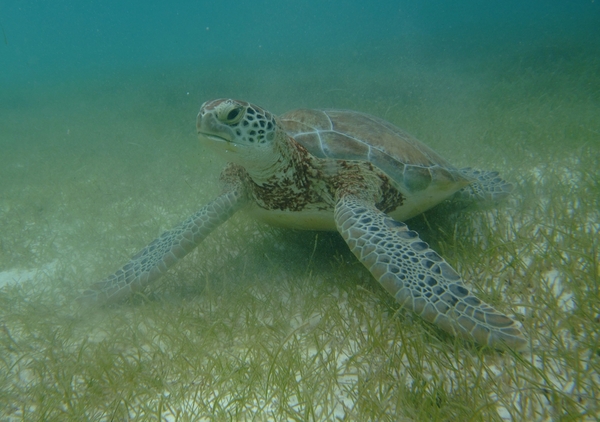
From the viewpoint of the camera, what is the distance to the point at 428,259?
187 centimetres

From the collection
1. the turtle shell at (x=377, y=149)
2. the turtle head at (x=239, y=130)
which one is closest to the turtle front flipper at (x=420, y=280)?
the turtle shell at (x=377, y=149)

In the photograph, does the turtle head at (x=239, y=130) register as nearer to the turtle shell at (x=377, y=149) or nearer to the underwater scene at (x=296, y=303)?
the underwater scene at (x=296, y=303)

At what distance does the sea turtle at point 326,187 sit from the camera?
1.98 m

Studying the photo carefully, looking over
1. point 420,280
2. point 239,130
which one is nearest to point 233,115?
point 239,130

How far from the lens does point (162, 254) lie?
2.52 metres

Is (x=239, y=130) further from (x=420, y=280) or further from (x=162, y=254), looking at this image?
(x=420, y=280)

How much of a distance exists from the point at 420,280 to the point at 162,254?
1.81m

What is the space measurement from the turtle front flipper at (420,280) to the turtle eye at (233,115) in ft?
3.01

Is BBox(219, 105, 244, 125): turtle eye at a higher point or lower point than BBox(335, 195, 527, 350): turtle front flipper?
higher

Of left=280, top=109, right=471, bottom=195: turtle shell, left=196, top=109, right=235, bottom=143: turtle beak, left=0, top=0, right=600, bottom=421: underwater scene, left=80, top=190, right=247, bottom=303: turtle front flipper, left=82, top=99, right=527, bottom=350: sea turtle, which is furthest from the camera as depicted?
left=280, top=109, right=471, bottom=195: turtle shell

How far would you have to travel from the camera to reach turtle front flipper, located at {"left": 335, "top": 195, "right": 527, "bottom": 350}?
1.52 m

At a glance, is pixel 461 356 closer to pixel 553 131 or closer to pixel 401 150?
pixel 401 150

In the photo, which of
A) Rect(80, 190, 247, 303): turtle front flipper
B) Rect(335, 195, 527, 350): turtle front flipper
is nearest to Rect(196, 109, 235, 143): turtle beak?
Rect(80, 190, 247, 303): turtle front flipper

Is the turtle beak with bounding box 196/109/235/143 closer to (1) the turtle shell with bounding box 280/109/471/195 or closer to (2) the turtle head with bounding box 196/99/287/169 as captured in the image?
(2) the turtle head with bounding box 196/99/287/169
